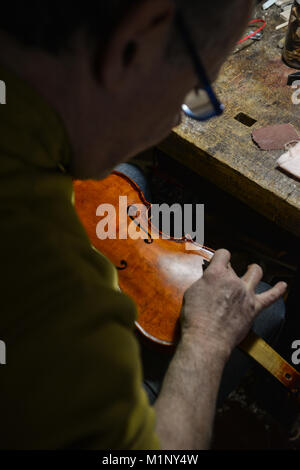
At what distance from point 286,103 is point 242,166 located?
30cm

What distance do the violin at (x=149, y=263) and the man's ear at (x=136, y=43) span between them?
2.19 feet

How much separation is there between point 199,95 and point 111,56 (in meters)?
0.27

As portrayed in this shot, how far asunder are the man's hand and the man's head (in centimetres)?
48

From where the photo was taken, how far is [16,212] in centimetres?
49

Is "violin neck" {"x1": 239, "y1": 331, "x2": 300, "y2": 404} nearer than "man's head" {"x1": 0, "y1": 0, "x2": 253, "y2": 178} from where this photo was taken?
No

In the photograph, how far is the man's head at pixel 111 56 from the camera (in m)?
0.38

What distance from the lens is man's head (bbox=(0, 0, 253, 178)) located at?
15.0 inches

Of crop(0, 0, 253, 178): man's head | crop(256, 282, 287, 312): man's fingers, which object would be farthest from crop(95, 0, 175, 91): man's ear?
crop(256, 282, 287, 312): man's fingers

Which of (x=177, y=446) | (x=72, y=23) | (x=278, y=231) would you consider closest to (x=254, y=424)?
(x=278, y=231)

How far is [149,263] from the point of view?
1.10 meters

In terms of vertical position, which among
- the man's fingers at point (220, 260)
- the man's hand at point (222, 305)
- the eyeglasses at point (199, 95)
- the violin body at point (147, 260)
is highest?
the eyeglasses at point (199, 95)

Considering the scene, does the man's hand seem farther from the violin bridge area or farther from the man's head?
the man's head

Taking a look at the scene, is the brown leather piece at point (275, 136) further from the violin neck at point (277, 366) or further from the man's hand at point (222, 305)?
the violin neck at point (277, 366)

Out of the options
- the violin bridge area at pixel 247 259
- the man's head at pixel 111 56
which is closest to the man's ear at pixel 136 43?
the man's head at pixel 111 56
